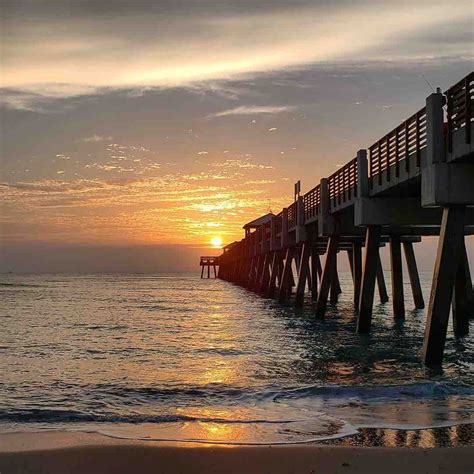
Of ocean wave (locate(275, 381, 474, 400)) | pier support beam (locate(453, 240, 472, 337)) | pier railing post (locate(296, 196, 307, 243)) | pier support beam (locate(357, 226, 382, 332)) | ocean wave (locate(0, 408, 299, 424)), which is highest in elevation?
pier railing post (locate(296, 196, 307, 243))

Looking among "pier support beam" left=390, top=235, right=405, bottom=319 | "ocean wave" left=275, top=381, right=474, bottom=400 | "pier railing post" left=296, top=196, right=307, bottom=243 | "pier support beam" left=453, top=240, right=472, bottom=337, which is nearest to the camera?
"ocean wave" left=275, top=381, right=474, bottom=400

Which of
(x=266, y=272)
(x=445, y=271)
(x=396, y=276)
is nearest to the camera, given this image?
(x=445, y=271)

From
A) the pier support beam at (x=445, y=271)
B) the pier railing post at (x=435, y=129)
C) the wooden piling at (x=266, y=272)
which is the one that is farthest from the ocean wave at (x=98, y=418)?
the wooden piling at (x=266, y=272)

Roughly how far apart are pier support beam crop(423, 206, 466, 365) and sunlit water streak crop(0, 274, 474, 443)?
0.84m

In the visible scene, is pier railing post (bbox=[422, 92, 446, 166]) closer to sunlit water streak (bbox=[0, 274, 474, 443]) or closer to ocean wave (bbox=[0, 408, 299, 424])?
sunlit water streak (bbox=[0, 274, 474, 443])

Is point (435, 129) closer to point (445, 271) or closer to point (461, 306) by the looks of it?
point (445, 271)

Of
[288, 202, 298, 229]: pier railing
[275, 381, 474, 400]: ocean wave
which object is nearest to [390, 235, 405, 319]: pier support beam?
[288, 202, 298, 229]: pier railing

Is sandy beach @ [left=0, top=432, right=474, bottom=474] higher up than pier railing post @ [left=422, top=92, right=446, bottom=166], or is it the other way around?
pier railing post @ [left=422, top=92, right=446, bottom=166]

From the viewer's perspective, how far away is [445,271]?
39.2 feet

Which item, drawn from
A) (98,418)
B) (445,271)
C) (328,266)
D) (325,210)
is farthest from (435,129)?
(328,266)

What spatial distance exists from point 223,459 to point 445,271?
7212 mm

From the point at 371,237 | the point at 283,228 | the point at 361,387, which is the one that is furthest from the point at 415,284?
the point at 361,387

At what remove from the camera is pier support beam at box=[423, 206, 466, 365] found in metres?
11.9

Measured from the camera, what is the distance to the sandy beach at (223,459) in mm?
5809
